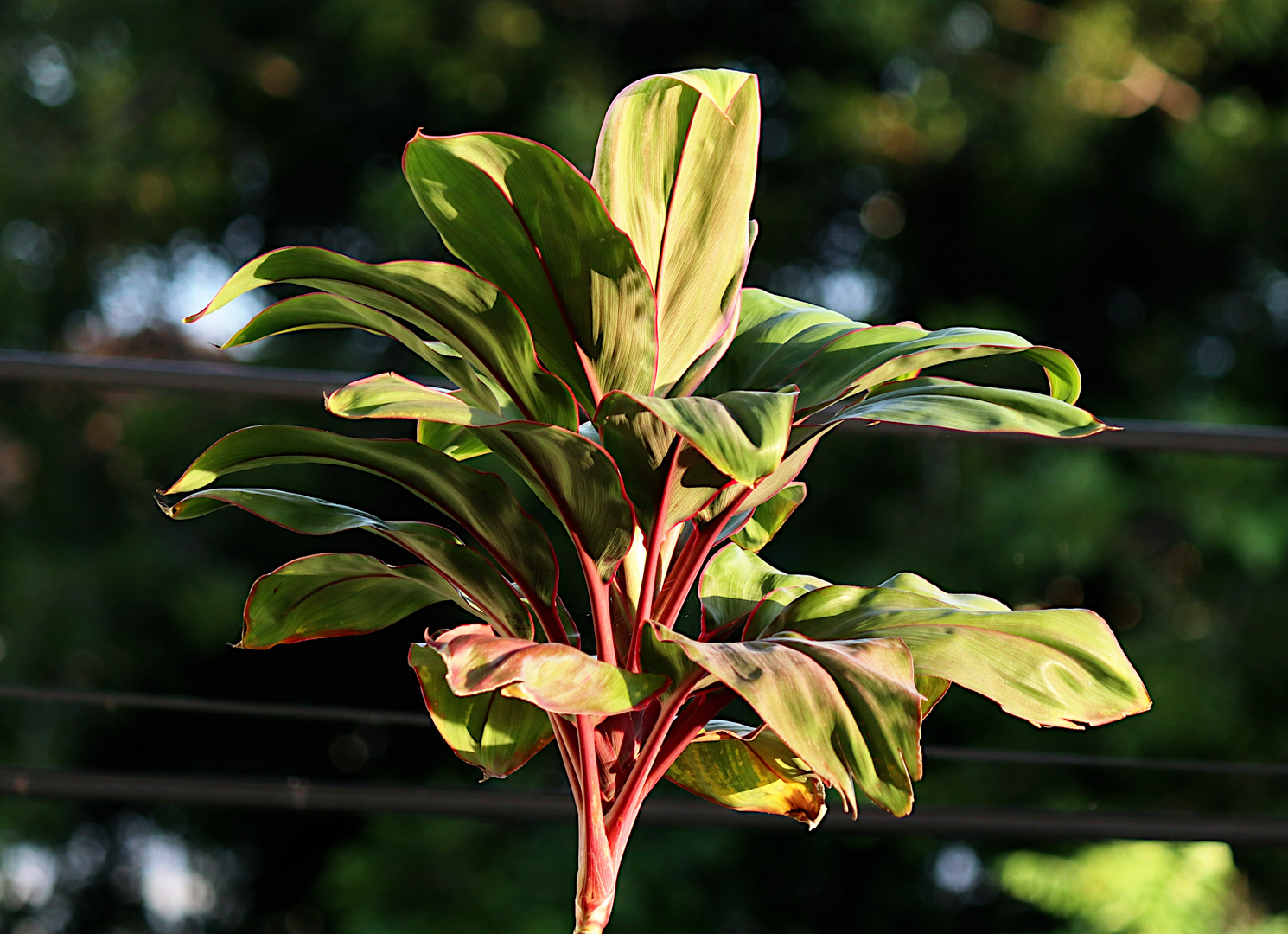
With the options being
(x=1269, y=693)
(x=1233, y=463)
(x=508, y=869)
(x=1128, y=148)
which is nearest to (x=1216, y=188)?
(x=1128, y=148)

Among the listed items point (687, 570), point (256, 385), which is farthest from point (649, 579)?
point (256, 385)

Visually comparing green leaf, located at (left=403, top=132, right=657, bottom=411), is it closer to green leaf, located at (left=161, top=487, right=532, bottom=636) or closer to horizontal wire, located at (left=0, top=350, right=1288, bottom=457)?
green leaf, located at (left=161, top=487, right=532, bottom=636)

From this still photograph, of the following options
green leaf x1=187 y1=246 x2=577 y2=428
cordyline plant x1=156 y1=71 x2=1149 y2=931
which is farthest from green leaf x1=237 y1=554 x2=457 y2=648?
green leaf x1=187 y1=246 x2=577 y2=428

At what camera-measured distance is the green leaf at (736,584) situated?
522 millimetres

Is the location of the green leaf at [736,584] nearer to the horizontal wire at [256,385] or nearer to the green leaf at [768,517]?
the green leaf at [768,517]

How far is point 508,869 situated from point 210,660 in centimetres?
118

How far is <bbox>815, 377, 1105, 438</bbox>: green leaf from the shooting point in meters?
0.41

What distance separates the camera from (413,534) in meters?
0.46

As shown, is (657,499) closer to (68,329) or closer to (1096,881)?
(1096,881)

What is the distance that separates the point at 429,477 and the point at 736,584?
167mm

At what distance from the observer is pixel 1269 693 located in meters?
2.59

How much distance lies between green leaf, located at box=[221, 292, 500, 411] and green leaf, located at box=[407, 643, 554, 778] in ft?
0.42

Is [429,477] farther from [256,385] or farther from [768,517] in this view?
[256,385]

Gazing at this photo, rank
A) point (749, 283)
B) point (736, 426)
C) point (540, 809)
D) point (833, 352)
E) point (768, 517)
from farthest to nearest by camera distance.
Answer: point (749, 283), point (540, 809), point (768, 517), point (833, 352), point (736, 426)
